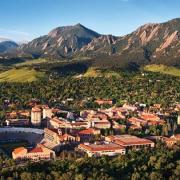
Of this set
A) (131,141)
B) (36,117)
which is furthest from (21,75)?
(131,141)

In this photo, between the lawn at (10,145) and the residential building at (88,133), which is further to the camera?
the residential building at (88,133)

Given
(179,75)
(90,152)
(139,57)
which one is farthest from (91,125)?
(139,57)

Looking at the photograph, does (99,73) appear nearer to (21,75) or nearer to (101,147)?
(21,75)

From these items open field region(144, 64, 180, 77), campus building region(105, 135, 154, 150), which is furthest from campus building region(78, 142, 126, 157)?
open field region(144, 64, 180, 77)

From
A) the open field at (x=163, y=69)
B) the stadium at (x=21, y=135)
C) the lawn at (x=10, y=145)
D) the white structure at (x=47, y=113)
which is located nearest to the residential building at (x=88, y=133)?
the stadium at (x=21, y=135)

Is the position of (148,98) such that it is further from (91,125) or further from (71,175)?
(71,175)

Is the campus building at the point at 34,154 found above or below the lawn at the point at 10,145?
above

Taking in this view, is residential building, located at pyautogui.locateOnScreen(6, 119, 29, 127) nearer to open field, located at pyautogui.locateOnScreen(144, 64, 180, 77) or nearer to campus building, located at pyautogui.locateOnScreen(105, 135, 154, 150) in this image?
campus building, located at pyautogui.locateOnScreen(105, 135, 154, 150)

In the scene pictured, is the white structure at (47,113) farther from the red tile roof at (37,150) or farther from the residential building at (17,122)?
the red tile roof at (37,150)
